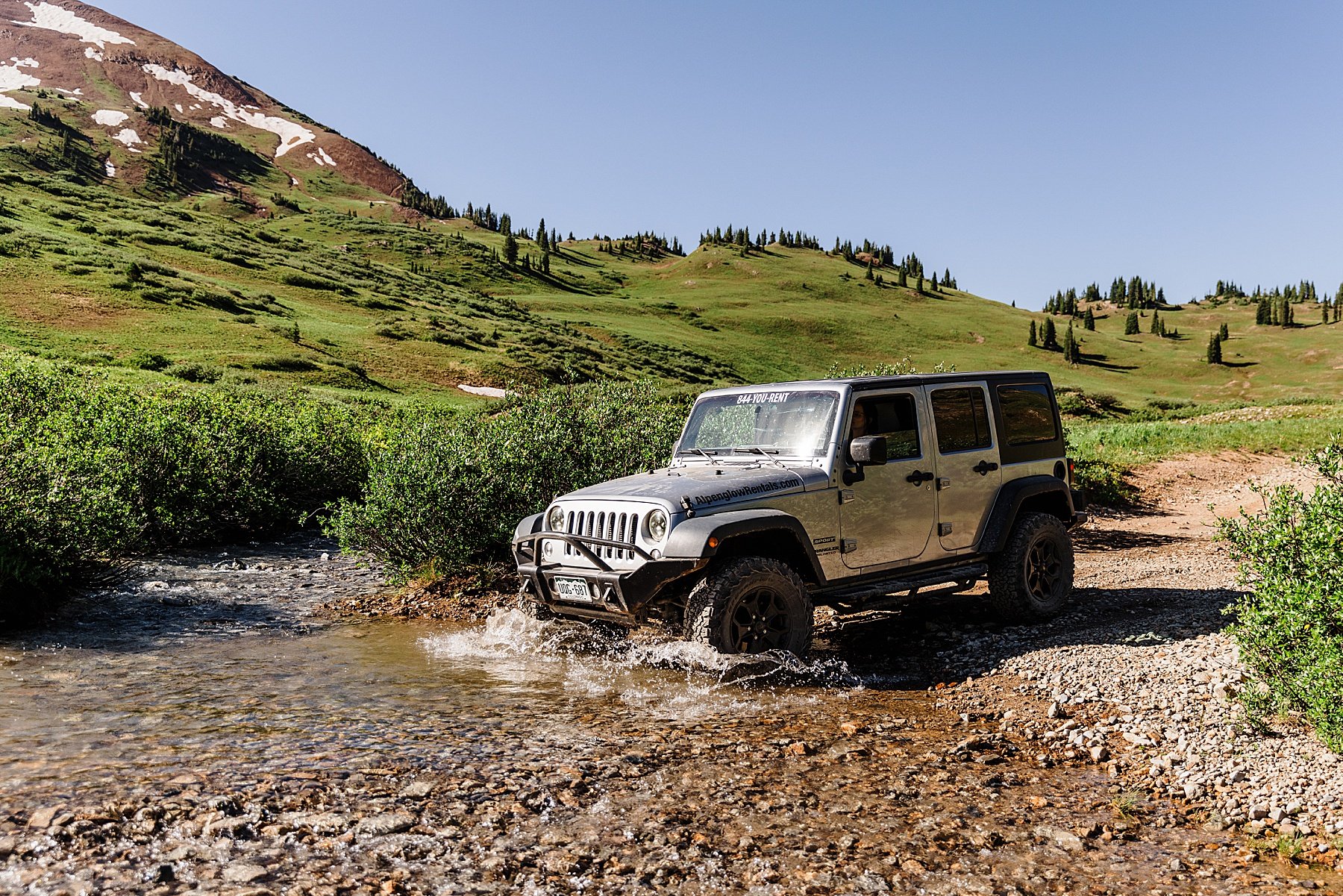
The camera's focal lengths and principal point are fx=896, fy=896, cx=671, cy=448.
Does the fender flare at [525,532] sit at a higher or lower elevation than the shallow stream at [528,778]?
higher

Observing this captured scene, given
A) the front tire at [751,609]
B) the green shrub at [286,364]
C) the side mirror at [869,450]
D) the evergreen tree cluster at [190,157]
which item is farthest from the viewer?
the evergreen tree cluster at [190,157]

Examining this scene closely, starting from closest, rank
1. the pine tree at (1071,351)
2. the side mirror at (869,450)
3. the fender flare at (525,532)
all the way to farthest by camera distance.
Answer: the side mirror at (869,450), the fender flare at (525,532), the pine tree at (1071,351)

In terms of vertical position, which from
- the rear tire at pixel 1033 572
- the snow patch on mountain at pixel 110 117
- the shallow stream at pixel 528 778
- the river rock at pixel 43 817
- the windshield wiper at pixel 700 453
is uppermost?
the snow patch on mountain at pixel 110 117

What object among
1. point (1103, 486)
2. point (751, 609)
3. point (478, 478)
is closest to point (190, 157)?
point (1103, 486)

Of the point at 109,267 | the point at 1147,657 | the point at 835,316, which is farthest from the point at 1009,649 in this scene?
the point at 835,316

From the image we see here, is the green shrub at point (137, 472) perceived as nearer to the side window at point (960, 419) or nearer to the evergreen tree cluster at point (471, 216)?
the side window at point (960, 419)

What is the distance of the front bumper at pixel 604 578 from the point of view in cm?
686

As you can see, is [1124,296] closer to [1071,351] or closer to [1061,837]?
[1071,351]

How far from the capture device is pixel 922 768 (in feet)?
18.0

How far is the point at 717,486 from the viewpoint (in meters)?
7.30

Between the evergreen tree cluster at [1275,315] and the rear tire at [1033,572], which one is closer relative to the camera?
the rear tire at [1033,572]

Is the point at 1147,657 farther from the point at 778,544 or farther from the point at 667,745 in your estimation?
the point at 667,745

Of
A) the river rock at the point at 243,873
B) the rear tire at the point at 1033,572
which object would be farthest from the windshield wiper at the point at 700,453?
the river rock at the point at 243,873

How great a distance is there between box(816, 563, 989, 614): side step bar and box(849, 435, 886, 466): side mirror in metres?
1.17
